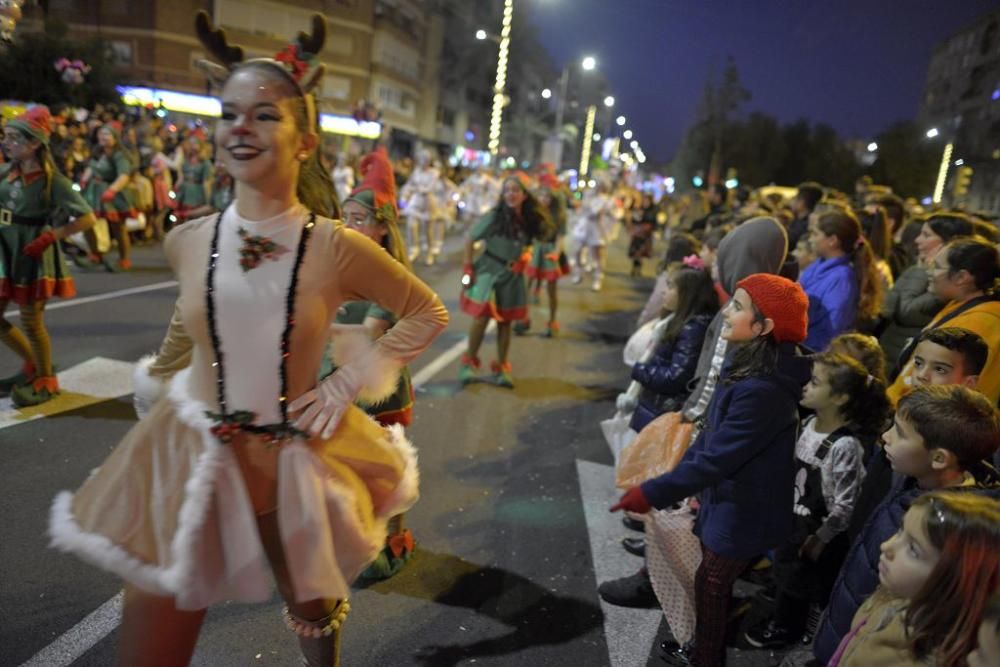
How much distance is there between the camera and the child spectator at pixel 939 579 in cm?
179

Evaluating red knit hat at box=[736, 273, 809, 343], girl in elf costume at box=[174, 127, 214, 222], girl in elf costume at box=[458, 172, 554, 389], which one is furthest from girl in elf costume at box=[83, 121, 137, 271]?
red knit hat at box=[736, 273, 809, 343]

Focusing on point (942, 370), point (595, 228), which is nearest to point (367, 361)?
point (942, 370)

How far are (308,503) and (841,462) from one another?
2.48 meters

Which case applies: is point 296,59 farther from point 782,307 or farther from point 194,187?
point 194,187

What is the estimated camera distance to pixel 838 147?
161ft

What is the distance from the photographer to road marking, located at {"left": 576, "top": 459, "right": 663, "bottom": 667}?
11.1 feet

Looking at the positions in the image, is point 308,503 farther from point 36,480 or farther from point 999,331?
point 999,331

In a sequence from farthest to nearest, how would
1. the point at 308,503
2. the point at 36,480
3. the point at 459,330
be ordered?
the point at 459,330 → the point at 36,480 → the point at 308,503

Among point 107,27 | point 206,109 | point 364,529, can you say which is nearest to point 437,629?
point 364,529

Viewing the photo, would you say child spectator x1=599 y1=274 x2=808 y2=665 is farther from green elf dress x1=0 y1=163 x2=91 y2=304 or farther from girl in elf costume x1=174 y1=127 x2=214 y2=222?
girl in elf costume x1=174 y1=127 x2=214 y2=222

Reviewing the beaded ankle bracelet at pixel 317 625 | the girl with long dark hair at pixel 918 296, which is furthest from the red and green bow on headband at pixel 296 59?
the girl with long dark hair at pixel 918 296

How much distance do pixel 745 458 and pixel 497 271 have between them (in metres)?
4.55

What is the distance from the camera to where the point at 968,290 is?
3.87m

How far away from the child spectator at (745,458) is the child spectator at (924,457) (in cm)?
37
